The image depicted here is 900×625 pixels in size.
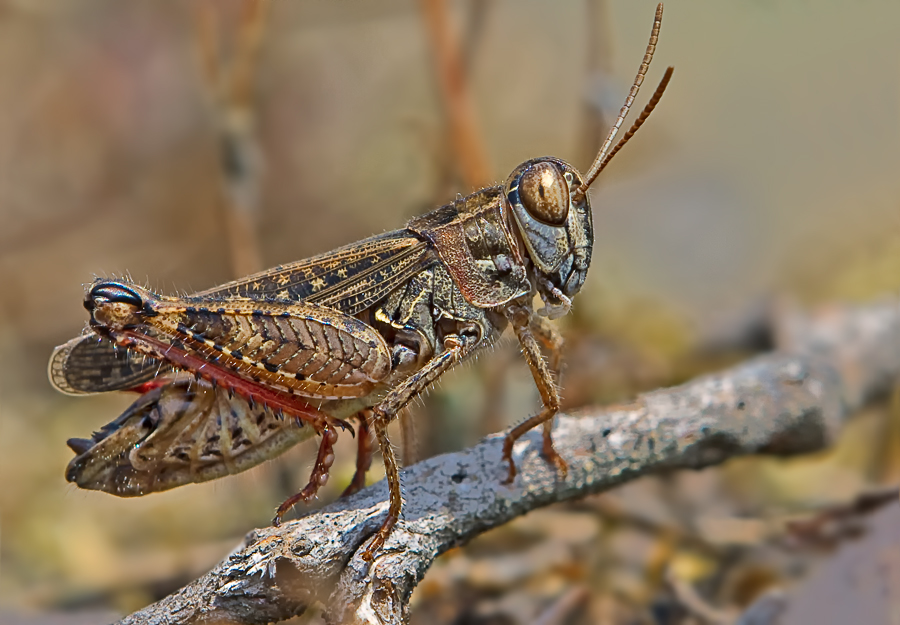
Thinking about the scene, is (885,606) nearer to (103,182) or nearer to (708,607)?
(708,607)

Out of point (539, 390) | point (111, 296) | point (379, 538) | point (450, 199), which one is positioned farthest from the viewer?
point (450, 199)

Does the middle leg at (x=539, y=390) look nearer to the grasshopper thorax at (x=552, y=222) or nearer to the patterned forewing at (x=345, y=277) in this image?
the grasshopper thorax at (x=552, y=222)

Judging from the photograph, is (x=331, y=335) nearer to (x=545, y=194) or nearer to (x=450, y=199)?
(x=545, y=194)

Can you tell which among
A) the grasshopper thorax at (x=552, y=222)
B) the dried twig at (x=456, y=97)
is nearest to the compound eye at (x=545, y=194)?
the grasshopper thorax at (x=552, y=222)

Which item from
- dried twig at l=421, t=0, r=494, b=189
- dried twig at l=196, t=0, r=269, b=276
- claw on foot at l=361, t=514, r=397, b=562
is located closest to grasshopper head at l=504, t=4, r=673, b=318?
claw on foot at l=361, t=514, r=397, b=562

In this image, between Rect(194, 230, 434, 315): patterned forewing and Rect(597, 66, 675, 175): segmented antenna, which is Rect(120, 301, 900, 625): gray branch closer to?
Rect(194, 230, 434, 315): patterned forewing

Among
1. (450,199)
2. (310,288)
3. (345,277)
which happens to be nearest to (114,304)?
(310,288)

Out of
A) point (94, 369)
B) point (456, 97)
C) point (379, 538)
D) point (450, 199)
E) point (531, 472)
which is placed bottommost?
point (379, 538)
